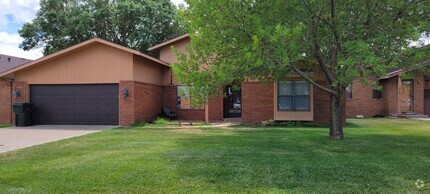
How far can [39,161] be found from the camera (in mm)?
7543

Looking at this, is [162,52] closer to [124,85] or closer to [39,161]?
[124,85]

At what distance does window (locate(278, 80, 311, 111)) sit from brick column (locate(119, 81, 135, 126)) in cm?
737

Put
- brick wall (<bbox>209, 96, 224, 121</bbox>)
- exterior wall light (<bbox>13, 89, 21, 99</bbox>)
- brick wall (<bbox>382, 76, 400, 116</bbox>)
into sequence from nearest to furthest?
exterior wall light (<bbox>13, 89, 21, 99</bbox>) → brick wall (<bbox>209, 96, 224, 121</bbox>) → brick wall (<bbox>382, 76, 400, 116</bbox>)

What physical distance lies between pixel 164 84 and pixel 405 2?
47.9 ft

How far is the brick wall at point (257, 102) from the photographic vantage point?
55.3 ft

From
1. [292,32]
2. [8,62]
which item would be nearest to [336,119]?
[292,32]

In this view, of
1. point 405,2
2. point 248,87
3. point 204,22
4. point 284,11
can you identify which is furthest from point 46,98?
point 405,2

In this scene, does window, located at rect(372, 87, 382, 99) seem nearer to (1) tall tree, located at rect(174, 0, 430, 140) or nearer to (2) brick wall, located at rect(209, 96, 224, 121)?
(2) brick wall, located at rect(209, 96, 224, 121)

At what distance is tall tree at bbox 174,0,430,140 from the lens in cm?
816

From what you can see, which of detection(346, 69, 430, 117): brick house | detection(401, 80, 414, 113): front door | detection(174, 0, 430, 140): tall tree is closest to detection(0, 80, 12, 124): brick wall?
detection(174, 0, 430, 140): tall tree

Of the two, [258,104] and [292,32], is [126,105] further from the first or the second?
[292,32]

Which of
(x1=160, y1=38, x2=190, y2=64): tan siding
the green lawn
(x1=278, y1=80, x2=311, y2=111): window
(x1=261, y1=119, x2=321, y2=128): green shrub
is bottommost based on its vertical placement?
the green lawn

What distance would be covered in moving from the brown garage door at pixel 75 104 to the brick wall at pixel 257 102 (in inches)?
260

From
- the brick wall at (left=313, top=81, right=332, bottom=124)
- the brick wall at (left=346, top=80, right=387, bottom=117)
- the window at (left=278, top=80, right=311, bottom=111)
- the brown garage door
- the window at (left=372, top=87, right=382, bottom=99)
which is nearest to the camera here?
the window at (left=278, top=80, right=311, bottom=111)
